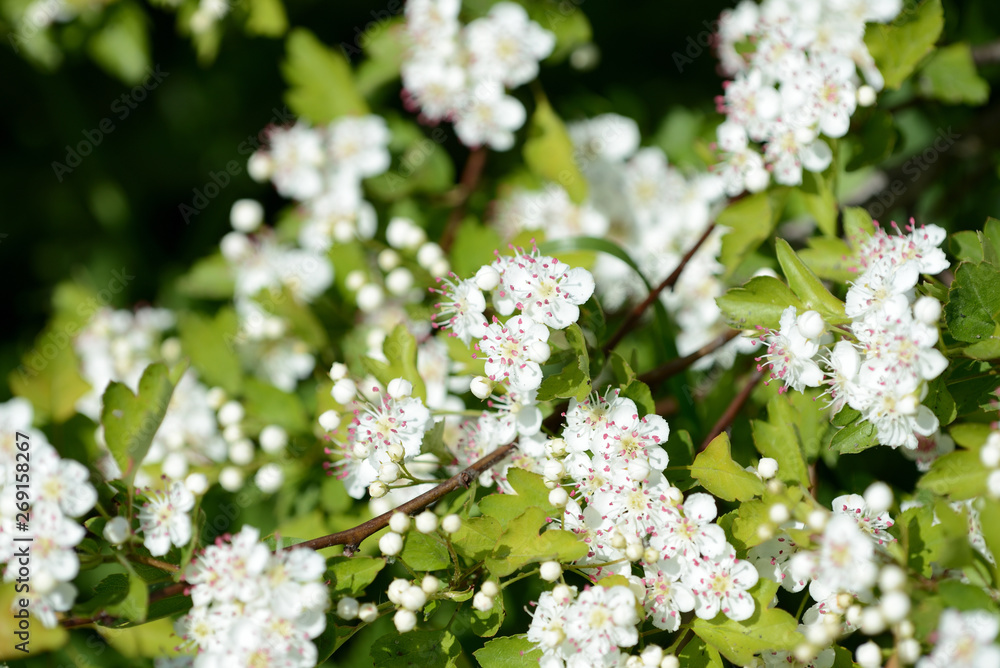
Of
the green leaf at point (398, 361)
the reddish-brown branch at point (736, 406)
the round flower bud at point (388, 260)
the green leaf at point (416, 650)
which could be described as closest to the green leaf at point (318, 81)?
the round flower bud at point (388, 260)

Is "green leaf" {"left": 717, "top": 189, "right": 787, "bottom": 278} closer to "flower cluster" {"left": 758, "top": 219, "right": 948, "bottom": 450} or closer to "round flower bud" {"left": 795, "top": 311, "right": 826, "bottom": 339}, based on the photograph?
"flower cluster" {"left": 758, "top": 219, "right": 948, "bottom": 450}

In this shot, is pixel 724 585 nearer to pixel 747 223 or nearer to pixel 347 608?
pixel 347 608

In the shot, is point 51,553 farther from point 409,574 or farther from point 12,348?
point 12,348

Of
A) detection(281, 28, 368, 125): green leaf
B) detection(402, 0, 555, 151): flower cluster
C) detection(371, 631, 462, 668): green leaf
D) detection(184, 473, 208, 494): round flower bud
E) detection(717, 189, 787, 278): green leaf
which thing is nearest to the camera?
detection(371, 631, 462, 668): green leaf

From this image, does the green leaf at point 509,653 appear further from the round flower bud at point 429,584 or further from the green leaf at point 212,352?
the green leaf at point 212,352

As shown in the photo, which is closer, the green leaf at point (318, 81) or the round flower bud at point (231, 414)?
the round flower bud at point (231, 414)

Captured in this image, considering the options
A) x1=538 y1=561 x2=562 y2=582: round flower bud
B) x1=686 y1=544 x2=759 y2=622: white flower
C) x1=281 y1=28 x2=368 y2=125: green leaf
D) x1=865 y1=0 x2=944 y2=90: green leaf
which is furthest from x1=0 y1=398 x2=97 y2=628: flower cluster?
x1=865 y1=0 x2=944 y2=90: green leaf

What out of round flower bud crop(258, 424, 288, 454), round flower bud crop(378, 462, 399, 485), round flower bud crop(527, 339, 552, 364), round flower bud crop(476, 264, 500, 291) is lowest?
round flower bud crop(258, 424, 288, 454)
